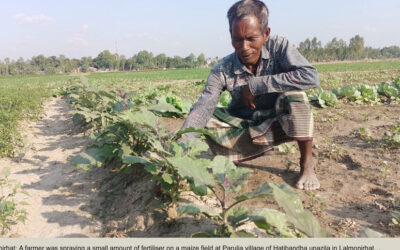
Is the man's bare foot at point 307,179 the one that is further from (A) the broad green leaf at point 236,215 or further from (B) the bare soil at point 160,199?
(A) the broad green leaf at point 236,215

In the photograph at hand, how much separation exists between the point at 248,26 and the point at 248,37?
0.25ft

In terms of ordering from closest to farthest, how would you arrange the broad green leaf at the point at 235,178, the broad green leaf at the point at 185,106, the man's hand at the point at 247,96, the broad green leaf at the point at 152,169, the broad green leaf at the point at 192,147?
the broad green leaf at the point at 235,178
the broad green leaf at the point at 152,169
the broad green leaf at the point at 192,147
the man's hand at the point at 247,96
the broad green leaf at the point at 185,106

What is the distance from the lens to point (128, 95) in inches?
119

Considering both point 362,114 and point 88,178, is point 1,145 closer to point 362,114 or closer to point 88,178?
point 88,178

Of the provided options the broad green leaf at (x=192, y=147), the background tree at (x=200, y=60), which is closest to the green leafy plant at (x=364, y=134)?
the broad green leaf at (x=192, y=147)

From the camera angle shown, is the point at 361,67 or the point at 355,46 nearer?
the point at 361,67

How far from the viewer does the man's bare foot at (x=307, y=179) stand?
205cm

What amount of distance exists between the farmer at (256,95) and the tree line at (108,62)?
78196 mm

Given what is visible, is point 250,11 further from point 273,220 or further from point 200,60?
point 200,60

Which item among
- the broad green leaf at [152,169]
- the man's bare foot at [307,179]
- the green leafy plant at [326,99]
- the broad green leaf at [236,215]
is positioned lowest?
the man's bare foot at [307,179]

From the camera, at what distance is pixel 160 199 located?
1.82 m

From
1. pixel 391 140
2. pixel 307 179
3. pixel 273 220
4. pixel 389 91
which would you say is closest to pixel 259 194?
pixel 273 220

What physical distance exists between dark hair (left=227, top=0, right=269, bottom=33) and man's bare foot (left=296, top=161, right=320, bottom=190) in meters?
1.06

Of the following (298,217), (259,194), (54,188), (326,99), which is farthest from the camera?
(326,99)
